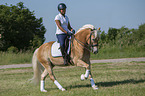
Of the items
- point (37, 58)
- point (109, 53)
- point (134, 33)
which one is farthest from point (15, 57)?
point (134, 33)

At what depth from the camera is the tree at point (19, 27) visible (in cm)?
3753

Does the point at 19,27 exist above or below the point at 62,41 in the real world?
above

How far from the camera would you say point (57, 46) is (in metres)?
7.48

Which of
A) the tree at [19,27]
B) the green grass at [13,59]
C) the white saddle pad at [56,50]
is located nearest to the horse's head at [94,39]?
the white saddle pad at [56,50]

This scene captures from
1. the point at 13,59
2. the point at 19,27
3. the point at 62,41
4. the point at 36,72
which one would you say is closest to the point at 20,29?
the point at 19,27

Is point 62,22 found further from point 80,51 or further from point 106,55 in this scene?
point 106,55

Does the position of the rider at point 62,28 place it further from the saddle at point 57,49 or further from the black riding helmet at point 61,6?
the saddle at point 57,49

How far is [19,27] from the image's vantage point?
41125mm

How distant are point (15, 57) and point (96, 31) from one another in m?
17.7

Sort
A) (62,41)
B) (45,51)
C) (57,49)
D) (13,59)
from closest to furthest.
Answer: (62,41) → (57,49) → (45,51) → (13,59)

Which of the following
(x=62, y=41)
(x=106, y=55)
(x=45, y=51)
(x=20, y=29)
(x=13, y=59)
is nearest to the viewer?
(x=62, y=41)

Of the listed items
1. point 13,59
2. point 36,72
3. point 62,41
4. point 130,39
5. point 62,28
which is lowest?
point 13,59

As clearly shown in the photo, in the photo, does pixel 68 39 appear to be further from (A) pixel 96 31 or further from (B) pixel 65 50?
(A) pixel 96 31

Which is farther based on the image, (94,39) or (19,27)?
(19,27)
